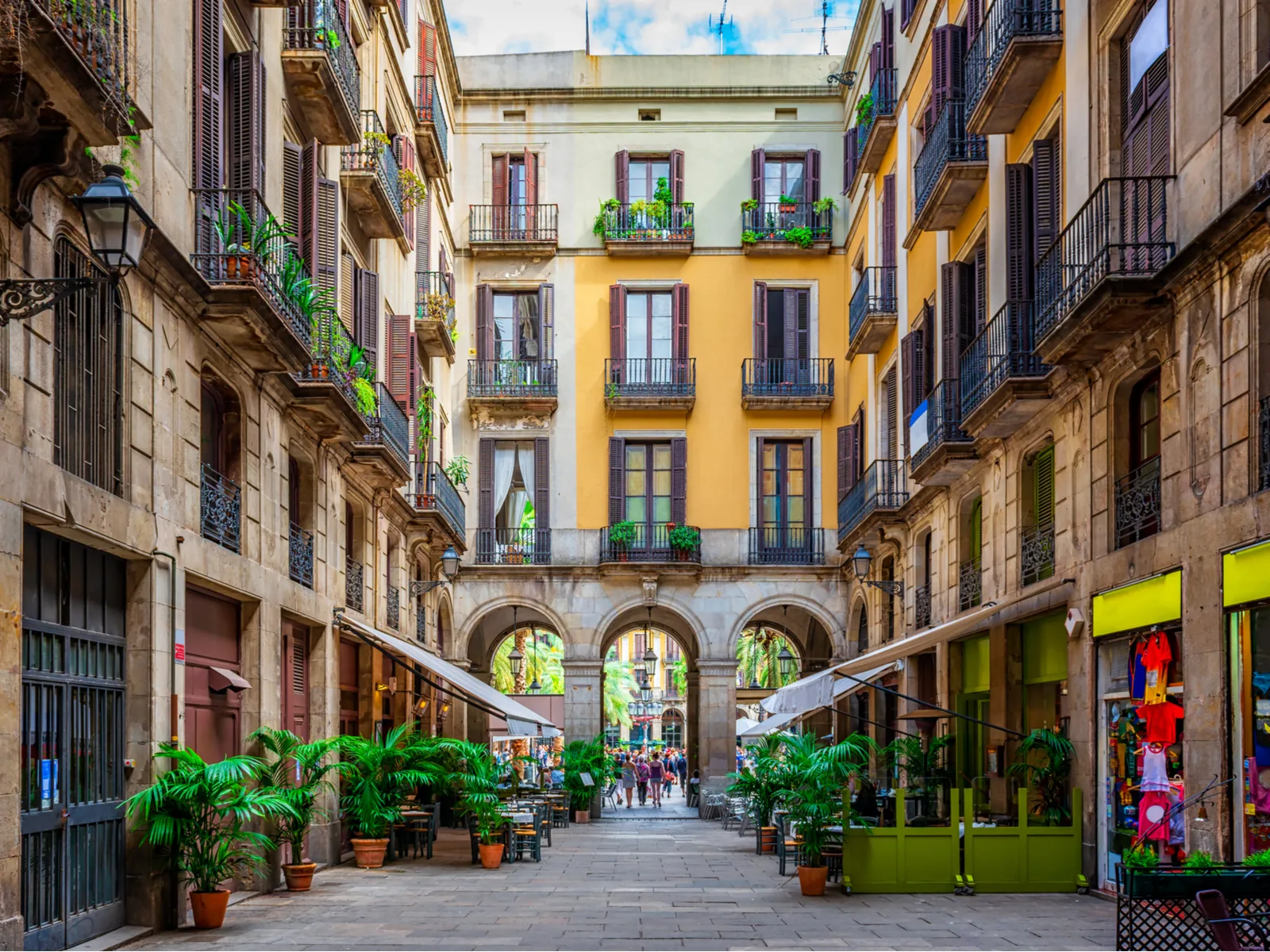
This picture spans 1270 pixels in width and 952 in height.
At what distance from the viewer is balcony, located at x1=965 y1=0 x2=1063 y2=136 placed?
56.7 ft

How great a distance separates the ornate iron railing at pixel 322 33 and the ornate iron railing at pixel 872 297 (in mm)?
11672

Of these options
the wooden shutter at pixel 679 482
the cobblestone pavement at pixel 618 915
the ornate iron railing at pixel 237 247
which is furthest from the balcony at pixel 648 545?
the ornate iron railing at pixel 237 247

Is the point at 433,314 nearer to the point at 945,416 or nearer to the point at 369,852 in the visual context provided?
the point at 945,416

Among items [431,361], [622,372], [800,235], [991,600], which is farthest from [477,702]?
[800,235]

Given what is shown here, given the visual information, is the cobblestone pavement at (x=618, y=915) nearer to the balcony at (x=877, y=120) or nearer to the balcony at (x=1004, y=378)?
the balcony at (x=1004, y=378)

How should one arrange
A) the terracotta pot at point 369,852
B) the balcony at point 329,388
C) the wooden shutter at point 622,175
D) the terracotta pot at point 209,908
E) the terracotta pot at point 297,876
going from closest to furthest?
the terracotta pot at point 209,908 → the terracotta pot at point 297,876 → the balcony at point 329,388 → the terracotta pot at point 369,852 → the wooden shutter at point 622,175

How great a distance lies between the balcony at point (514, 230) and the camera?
33.8 metres

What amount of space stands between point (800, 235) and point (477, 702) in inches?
599

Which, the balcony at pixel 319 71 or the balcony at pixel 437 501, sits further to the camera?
the balcony at pixel 437 501

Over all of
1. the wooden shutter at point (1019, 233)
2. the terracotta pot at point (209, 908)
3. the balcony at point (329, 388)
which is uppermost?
the wooden shutter at point (1019, 233)

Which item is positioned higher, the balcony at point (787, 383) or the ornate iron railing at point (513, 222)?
the ornate iron railing at point (513, 222)

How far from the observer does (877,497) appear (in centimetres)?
2702

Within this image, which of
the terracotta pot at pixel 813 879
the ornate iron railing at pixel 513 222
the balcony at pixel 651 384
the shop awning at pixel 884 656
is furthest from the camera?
the ornate iron railing at pixel 513 222

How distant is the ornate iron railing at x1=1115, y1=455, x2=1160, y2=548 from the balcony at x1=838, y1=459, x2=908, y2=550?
1055cm
